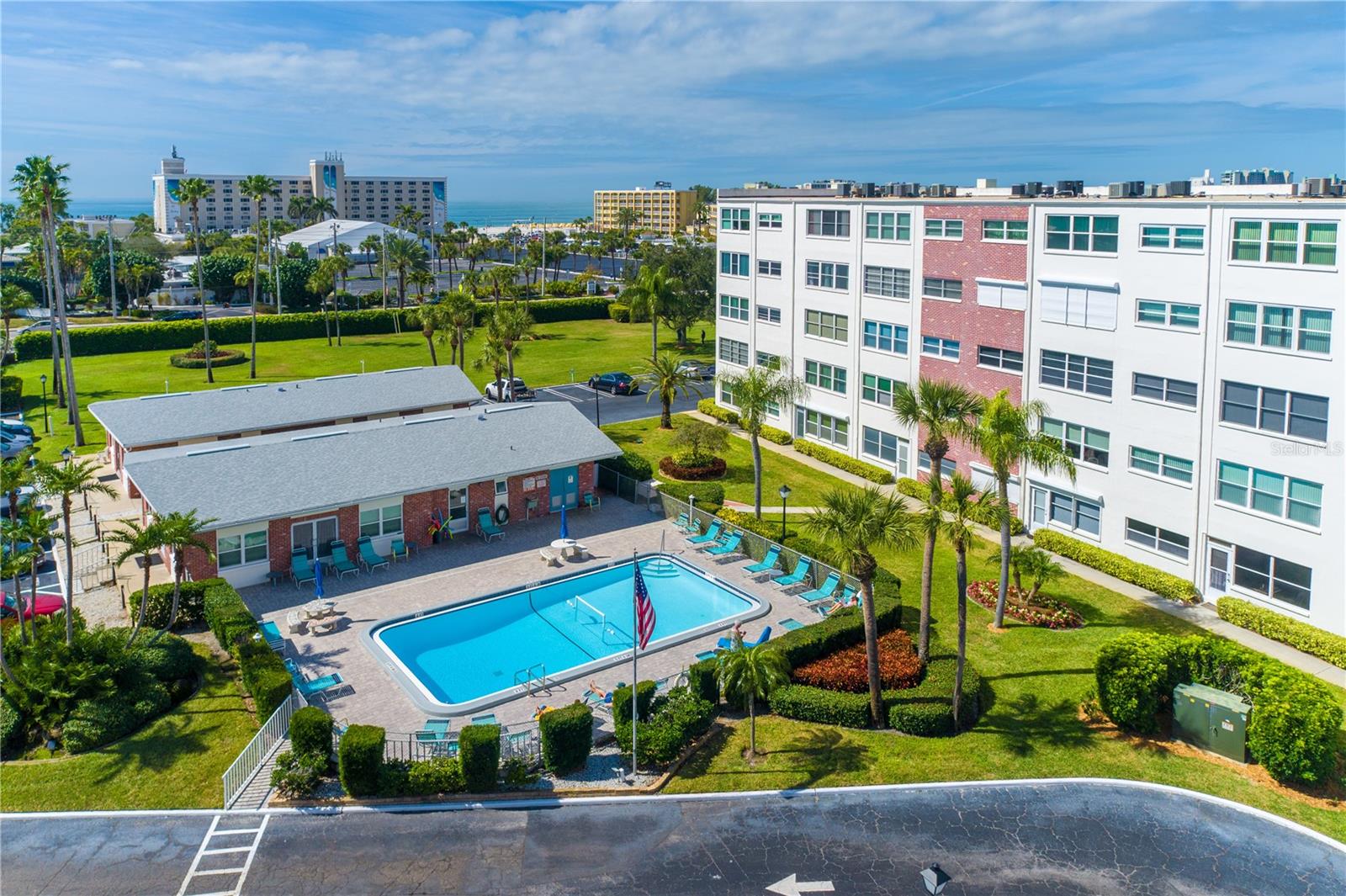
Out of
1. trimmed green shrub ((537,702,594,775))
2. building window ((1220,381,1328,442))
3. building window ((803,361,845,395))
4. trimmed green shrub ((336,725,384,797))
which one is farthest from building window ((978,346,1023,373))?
trimmed green shrub ((336,725,384,797))

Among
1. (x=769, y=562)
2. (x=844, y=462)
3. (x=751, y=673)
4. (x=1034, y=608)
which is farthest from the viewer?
(x=844, y=462)

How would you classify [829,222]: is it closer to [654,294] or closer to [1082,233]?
[1082,233]

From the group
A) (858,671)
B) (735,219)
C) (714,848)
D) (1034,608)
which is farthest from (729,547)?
(735,219)

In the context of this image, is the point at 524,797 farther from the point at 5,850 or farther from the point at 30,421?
the point at 30,421

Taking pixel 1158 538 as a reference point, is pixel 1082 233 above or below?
above

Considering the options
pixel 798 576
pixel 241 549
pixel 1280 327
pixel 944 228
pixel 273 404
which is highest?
pixel 944 228

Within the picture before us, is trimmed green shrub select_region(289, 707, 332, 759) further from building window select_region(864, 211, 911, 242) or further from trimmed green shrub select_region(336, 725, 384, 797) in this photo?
building window select_region(864, 211, 911, 242)

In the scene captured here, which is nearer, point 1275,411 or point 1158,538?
point 1275,411
